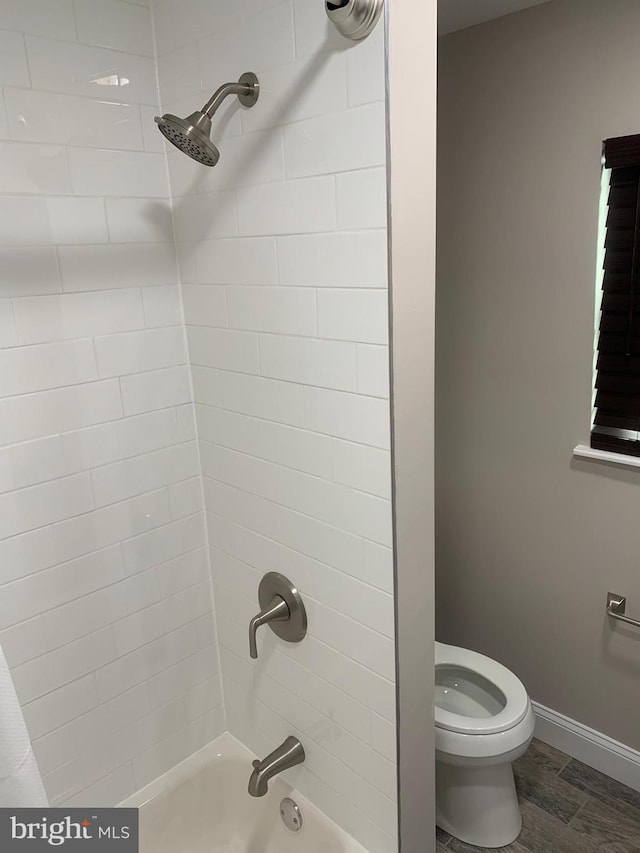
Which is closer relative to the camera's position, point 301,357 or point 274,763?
point 301,357

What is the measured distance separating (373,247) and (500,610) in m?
1.65

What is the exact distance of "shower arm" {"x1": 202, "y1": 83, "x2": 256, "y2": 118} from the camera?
3.78 ft

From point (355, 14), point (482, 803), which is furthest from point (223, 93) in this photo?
point (482, 803)

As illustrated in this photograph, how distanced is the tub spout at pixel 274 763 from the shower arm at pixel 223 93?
1.47 m

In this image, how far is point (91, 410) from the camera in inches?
58.2

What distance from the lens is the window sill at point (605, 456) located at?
1.84 metres

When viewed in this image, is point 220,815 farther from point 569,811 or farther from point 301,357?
point 301,357

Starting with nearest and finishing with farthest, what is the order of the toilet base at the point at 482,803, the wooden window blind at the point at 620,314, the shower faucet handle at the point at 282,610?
the shower faucet handle at the point at 282,610 → the wooden window blind at the point at 620,314 → the toilet base at the point at 482,803

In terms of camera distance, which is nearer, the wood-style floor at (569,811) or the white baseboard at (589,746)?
the wood-style floor at (569,811)

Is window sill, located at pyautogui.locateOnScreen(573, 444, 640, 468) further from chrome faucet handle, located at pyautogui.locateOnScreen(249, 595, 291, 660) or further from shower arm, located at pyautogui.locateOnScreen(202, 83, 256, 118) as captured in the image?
shower arm, located at pyautogui.locateOnScreen(202, 83, 256, 118)

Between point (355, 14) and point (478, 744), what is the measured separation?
1.75 m

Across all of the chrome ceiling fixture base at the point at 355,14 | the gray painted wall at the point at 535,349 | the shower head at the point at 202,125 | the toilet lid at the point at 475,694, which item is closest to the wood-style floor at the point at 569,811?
the gray painted wall at the point at 535,349

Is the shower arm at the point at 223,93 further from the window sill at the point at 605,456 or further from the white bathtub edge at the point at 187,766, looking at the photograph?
the white bathtub edge at the point at 187,766

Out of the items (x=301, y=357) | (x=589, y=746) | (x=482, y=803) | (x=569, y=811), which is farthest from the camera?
(x=589, y=746)
